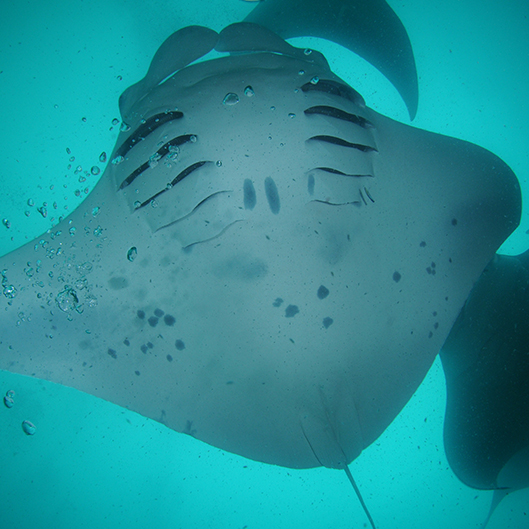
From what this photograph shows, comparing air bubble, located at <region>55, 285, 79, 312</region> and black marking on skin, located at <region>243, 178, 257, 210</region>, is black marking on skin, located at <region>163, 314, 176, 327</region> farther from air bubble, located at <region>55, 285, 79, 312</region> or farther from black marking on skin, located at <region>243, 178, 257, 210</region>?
black marking on skin, located at <region>243, 178, 257, 210</region>

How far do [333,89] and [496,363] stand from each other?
131 centimetres

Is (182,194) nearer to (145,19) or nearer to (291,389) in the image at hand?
(291,389)

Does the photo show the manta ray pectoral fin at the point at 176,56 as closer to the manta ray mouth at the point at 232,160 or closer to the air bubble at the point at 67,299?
the manta ray mouth at the point at 232,160

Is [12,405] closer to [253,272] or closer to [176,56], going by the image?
[253,272]

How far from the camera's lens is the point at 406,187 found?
0.96 m

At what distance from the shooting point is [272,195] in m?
0.80

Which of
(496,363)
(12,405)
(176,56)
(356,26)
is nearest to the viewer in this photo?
(176,56)

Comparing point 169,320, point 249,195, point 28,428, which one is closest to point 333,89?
point 249,195

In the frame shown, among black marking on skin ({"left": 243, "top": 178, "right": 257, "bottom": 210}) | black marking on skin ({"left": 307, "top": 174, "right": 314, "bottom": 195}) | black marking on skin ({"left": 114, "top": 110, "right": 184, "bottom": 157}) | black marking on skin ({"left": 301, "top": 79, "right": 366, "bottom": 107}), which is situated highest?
black marking on skin ({"left": 301, "top": 79, "right": 366, "bottom": 107})

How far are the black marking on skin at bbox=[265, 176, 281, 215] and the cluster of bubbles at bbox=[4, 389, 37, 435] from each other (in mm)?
1766

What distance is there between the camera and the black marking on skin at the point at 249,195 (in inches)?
31.2

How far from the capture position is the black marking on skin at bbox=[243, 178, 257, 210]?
79 centimetres

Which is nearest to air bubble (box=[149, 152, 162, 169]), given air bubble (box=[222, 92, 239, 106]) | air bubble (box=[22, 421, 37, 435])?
air bubble (box=[222, 92, 239, 106])

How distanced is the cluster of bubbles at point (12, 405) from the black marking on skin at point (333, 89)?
205cm
